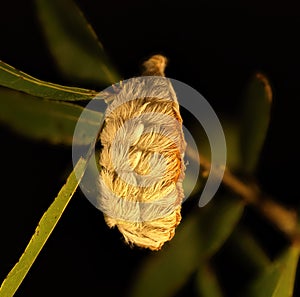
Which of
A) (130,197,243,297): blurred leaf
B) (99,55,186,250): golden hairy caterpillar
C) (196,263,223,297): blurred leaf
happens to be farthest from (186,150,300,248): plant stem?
(99,55,186,250): golden hairy caterpillar

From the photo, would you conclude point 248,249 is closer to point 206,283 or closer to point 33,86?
point 206,283

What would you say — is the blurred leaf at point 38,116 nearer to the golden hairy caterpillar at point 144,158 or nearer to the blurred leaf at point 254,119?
the golden hairy caterpillar at point 144,158

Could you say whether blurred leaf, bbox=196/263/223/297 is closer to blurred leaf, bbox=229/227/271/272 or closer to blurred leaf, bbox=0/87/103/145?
blurred leaf, bbox=229/227/271/272

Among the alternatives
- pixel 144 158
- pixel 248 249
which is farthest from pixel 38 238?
pixel 248 249

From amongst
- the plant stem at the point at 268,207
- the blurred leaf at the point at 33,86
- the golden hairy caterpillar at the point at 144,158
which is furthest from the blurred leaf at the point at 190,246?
the blurred leaf at the point at 33,86

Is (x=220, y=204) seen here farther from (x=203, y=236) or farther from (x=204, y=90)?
(x=204, y=90)

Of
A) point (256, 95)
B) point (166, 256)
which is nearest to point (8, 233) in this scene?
point (166, 256)

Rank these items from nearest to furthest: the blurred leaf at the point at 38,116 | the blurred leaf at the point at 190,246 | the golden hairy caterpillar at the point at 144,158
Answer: the golden hairy caterpillar at the point at 144,158 → the blurred leaf at the point at 38,116 → the blurred leaf at the point at 190,246
